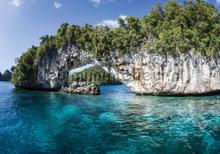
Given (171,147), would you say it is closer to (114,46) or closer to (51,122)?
(51,122)

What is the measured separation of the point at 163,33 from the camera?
34.0m

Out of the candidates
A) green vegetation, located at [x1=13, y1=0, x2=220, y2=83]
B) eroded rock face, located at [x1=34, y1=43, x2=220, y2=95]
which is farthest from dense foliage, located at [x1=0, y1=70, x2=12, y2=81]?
eroded rock face, located at [x1=34, y1=43, x2=220, y2=95]

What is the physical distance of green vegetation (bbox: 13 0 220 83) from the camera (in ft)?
109

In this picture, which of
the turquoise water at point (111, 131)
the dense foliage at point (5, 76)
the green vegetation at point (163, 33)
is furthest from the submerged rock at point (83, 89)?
the dense foliage at point (5, 76)

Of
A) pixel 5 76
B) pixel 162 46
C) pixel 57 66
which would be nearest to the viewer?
pixel 162 46

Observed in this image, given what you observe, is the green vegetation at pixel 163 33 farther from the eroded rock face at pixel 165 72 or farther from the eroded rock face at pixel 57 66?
the eroded rock face at pixel 57 66

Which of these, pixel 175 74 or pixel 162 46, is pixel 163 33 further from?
pixel 175 74

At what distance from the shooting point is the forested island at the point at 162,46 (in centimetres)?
3294

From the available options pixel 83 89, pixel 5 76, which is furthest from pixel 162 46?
pixel 5 76

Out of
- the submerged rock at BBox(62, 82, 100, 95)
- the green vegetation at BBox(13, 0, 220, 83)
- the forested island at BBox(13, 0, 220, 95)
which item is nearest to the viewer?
the forested island at BBox(13, 0, 220, 95)

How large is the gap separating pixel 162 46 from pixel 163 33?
1.69 metres

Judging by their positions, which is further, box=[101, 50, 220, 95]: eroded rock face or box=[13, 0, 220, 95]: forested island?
box=[13, 0, 220, 95]: forested island

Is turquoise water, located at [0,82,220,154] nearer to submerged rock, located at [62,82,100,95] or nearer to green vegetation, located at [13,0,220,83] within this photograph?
green vegetation, located at [13,0,220,83]

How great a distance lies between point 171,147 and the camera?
11.7 metres
